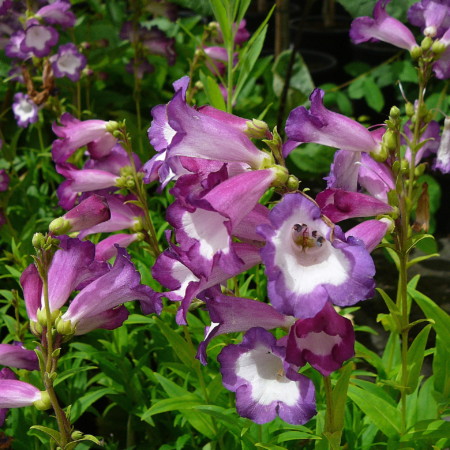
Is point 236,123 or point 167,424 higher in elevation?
point 236,123

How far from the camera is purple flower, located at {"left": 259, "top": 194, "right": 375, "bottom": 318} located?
2.38 ft

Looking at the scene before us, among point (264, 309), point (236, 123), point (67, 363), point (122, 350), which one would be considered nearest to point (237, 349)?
point (264, 309)

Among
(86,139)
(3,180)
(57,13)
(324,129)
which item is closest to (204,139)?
(324,129)

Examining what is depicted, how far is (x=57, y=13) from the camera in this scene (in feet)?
8.17

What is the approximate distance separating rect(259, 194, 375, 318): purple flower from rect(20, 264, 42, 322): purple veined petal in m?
0.46

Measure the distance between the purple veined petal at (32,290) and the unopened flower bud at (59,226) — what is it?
0.24 ft

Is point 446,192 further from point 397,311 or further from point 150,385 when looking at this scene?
point 397,311

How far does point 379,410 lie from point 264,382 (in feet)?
1.41

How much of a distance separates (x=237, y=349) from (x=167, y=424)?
81 cm

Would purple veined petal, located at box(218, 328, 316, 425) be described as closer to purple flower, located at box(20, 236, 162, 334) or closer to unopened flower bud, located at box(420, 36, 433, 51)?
purple flower, located at box(20, 236, 162, 334)

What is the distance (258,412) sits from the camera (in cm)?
88

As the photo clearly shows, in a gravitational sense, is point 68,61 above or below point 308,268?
below

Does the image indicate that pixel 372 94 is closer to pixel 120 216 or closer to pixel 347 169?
pixel 120 216

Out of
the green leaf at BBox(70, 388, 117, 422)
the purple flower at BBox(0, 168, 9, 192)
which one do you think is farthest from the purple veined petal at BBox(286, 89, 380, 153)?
the purple flower at BBox(0, 168, 9, 192)
